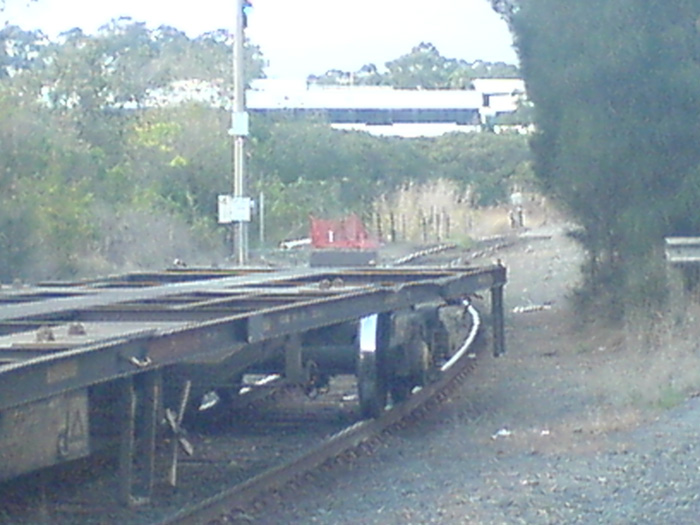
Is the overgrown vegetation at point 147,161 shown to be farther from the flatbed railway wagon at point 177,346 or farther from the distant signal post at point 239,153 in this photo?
the flatbed railway wagon at point 177,346

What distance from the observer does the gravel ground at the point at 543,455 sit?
8.77 metres

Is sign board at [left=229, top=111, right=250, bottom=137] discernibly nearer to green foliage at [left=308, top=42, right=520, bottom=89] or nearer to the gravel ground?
the gravel ground

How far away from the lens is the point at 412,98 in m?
92.5

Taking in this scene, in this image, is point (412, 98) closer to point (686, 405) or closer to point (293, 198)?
point (293, 198)

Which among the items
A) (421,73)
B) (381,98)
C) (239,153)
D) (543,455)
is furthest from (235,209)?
(421,73)

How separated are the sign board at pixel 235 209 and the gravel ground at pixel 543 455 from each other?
23.4 feet

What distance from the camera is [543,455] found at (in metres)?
10.7

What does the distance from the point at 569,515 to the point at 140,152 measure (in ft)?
106

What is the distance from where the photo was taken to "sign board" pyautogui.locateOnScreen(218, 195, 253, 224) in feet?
76.4

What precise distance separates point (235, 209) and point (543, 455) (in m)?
13.2

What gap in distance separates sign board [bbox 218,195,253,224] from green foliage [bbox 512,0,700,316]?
573cm

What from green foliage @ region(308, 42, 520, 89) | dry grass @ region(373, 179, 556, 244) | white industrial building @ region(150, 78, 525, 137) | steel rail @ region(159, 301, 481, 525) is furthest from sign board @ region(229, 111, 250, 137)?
green foliage @ region(308, 42, 520, 89)

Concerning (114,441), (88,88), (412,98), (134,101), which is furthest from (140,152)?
(412,98)

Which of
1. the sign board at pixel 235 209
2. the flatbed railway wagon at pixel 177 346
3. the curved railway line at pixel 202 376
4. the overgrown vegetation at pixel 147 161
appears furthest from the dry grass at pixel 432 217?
the curved railway line at pixel 202 376
